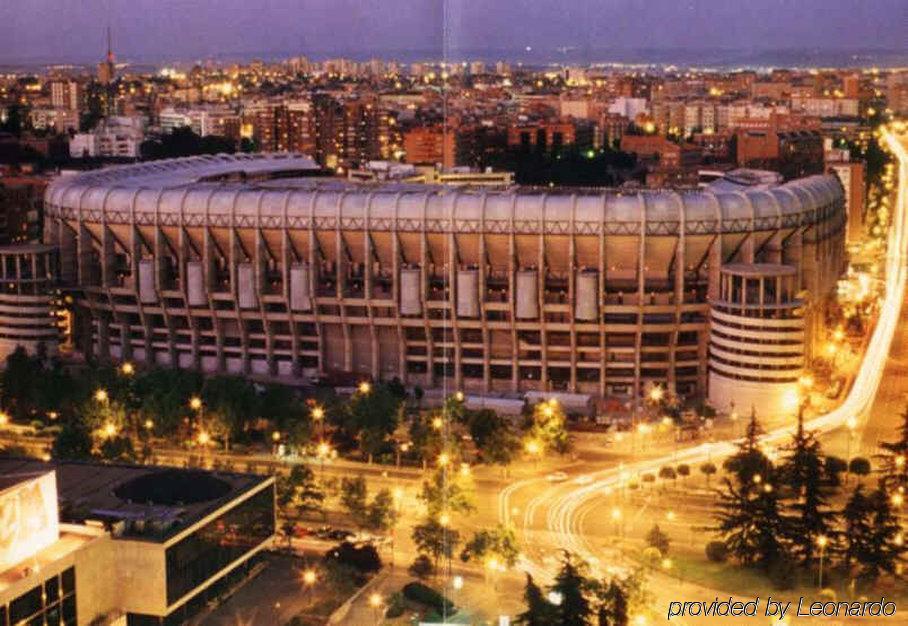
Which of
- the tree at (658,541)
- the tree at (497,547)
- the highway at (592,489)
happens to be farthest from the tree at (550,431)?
the tree at (497,547)

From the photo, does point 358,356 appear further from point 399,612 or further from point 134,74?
point 134,74

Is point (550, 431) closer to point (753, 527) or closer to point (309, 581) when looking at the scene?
point (753, 527)

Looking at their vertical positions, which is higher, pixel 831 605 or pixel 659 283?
pixel 659 283

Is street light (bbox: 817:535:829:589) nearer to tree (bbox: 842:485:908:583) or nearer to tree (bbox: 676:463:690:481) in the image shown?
tree (bbox: 842:485:908:583)

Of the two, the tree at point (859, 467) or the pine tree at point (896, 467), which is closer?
the pine tree at point (896, 467)

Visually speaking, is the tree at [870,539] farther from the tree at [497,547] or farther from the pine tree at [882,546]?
the tree at [497,547]

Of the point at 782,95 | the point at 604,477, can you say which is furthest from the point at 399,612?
Answer: the point at 782,95
